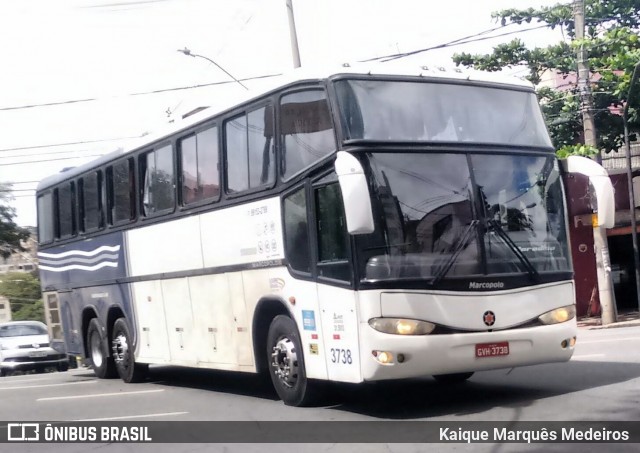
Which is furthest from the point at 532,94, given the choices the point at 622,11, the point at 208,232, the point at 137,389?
the point at 622,11

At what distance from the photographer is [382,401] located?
11.0 metres

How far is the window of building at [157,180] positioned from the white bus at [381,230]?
3.49 ft

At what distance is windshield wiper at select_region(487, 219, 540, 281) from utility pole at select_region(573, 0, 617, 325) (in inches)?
566

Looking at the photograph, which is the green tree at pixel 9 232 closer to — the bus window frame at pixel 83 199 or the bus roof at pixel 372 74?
the bus window frame at pixel 83 199

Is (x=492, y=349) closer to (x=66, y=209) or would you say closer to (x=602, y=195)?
(x=602, y=195)

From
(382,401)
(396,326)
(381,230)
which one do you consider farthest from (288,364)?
(381,230)

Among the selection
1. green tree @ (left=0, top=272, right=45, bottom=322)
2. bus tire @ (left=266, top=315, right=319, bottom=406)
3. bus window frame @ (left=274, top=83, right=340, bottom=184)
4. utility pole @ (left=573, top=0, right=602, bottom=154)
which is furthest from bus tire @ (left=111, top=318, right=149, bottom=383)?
green tree @ (left=0, top=272, right=45, bottom=322)

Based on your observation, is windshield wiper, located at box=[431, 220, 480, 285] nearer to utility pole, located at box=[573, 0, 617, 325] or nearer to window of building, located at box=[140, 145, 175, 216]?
window of building, located at box=[140, 145, 175, 216]

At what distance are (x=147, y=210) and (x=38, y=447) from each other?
549 cm

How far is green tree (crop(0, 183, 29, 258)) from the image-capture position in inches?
1879

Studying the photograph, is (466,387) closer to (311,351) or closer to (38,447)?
(311,351)

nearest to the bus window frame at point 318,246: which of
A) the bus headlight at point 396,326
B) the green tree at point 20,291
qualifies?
the bus headlight at point 396,326

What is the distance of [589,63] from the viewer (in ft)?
78.0

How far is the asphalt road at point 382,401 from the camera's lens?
8852 millimetres
